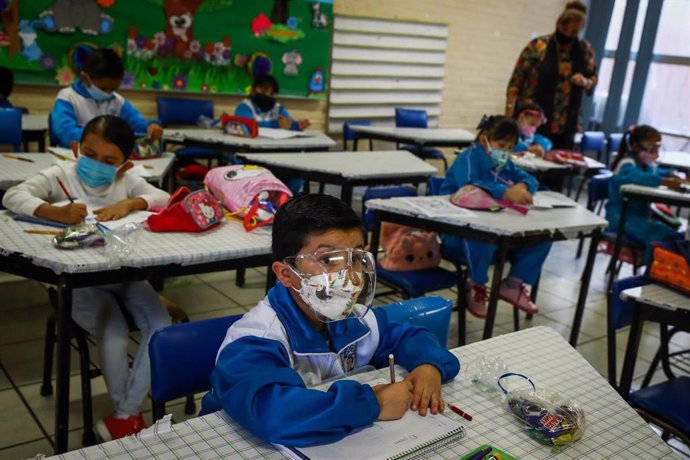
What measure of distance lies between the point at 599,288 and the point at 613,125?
4.74 meters

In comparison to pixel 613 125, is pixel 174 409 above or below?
below

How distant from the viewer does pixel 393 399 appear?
3.80ft

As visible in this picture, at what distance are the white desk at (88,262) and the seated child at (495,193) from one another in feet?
4.36

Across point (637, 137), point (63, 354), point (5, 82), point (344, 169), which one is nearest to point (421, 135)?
point (637, 137)

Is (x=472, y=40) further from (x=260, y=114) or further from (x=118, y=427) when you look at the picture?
(x=118, y=427)

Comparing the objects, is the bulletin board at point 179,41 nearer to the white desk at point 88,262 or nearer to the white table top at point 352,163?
the white table top at point 352,163

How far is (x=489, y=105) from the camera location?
8914mm

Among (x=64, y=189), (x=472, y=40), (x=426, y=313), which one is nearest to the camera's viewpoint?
(x=426, y=313)

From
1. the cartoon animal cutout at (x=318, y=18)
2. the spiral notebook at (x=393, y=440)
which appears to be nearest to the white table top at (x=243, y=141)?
the cartoon animal cutout at (x=318, y=18)

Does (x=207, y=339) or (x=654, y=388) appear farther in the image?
(x=654, y=388)

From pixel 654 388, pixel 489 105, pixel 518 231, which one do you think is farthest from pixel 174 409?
pixel 489 105

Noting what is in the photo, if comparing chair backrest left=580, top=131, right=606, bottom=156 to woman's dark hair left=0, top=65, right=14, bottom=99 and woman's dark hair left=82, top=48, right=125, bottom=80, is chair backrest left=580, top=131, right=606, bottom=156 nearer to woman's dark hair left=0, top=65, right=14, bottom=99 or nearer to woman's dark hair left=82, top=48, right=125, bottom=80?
woman's dark hair left=82, top=48, right=125, bottom=80

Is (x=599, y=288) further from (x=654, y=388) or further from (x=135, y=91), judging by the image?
(x=135, y=91)

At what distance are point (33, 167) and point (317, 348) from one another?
2.35 metres
